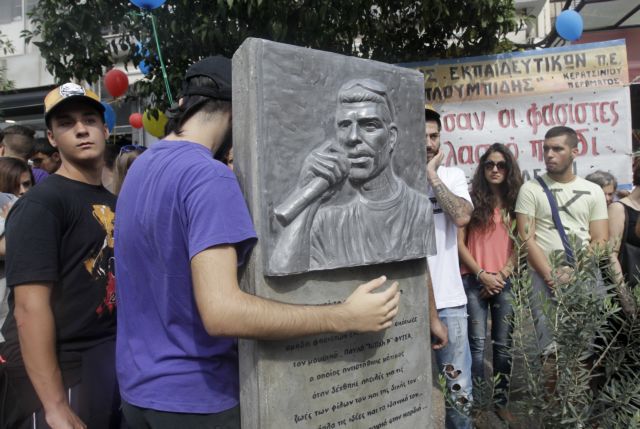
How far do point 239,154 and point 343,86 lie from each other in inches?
16.2

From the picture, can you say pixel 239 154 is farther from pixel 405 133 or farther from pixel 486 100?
pixel 486 100

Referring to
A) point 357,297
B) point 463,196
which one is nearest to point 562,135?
point 463,196

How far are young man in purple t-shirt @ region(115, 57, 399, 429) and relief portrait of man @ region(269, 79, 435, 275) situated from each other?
17 cm

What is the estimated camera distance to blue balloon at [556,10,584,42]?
15.0ft

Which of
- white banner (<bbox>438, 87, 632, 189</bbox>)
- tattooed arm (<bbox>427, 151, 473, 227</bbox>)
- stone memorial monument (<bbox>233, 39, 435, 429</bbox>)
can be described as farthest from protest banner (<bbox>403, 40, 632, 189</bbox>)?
stone memorial monument (<bbox>233, 39, 435, 429</bbox>)

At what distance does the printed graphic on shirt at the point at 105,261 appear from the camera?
1.93 m

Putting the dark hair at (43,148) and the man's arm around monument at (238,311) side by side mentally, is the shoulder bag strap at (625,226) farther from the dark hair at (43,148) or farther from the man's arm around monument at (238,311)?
the dark hair at (43,148)

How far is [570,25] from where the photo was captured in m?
4.57

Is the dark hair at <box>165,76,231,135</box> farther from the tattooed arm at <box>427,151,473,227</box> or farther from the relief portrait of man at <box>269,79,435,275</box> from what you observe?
the tattooed arm at <box>427,151,473,227</box>

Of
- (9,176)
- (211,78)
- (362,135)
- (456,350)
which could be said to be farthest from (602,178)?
(9,176)

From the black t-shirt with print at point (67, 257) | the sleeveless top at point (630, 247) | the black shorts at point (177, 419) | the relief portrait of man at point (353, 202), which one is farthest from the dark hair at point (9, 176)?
the sleeveless top at point (630, 247)

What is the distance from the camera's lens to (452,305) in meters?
2.79

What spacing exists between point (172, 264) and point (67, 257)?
676 mm

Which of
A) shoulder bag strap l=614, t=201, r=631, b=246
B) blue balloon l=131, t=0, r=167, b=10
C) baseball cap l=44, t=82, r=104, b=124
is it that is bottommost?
shoulder bag strap l=614, t=201, r=631, b=246
